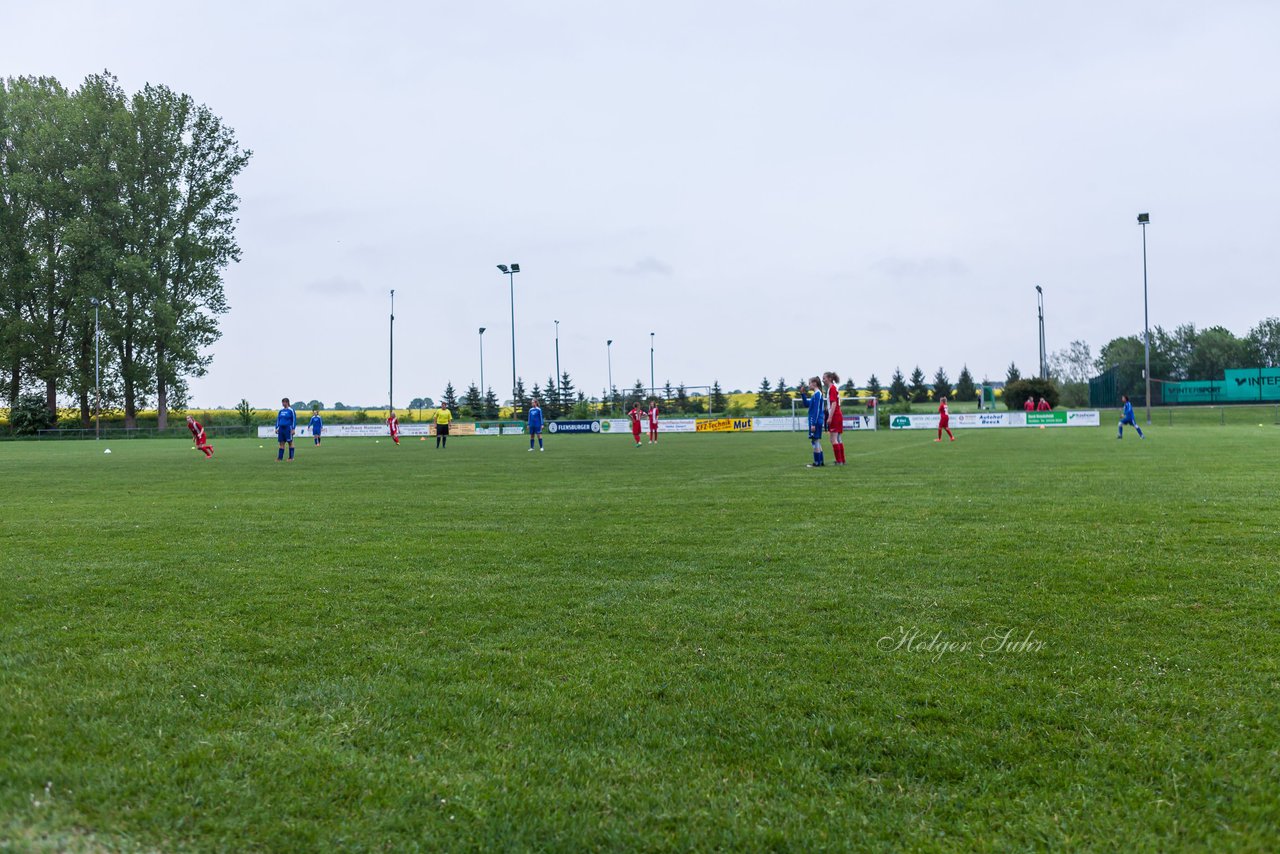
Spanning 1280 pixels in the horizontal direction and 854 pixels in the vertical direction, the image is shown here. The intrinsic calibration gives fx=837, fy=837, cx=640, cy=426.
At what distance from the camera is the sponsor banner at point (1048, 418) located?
50.0m

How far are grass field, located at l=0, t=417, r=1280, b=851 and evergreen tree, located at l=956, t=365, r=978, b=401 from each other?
78.6 metres

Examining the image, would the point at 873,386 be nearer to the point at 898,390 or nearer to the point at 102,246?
the point at 898,390

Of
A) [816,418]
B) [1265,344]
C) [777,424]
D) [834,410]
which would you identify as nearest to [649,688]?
[834,410]

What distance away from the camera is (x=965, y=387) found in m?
84.9

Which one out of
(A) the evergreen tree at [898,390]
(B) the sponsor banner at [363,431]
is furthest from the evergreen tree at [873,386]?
(B) the sponsor banner at [363,431]

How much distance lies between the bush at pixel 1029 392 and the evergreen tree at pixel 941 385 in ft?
47.9

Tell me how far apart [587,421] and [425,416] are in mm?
23978

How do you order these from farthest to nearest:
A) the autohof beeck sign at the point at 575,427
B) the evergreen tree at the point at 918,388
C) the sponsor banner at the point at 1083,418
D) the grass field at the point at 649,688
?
the evergreen tree at the point at 918,388, the autohof beeck sign at the point at 575,427, the sponsor banner at the point at 1083,418, the grass field at the point at 649,688

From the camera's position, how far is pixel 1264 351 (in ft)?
233

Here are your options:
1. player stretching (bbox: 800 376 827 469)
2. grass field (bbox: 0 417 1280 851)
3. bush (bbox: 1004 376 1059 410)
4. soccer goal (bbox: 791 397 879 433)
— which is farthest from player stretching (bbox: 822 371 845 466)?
bush (bbox: 1004 376 1059 410)

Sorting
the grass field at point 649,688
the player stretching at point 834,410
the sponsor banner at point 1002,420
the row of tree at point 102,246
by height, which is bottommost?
the grass field at point 649,688

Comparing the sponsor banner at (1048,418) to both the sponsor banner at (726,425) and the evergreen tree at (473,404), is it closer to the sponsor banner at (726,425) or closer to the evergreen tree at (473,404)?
the sponsor banner at (726,425)

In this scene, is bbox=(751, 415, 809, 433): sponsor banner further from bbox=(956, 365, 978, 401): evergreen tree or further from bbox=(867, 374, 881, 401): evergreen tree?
bbox=(956, 365, 978, 401): evergreen tree

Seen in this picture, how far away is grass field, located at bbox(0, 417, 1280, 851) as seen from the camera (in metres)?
2.92
